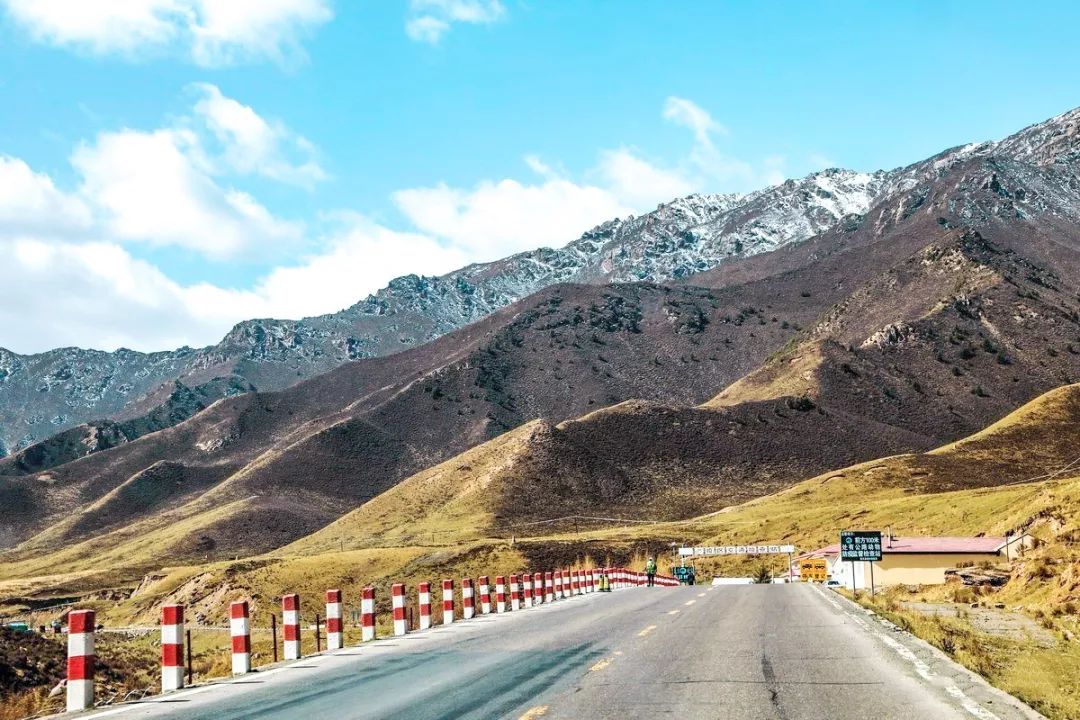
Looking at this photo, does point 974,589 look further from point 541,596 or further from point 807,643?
point 807,643

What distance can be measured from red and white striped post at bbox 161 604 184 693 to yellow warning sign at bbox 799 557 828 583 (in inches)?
2128

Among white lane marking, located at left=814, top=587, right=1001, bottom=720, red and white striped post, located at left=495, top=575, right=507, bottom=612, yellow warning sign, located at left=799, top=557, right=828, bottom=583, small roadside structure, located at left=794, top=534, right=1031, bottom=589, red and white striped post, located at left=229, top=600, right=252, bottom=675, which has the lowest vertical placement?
yellow warning sign, located at left=799, top=557, right=828, bottom=583

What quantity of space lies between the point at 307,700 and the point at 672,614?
13697 mm

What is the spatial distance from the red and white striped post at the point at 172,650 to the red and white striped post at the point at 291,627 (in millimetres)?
3282

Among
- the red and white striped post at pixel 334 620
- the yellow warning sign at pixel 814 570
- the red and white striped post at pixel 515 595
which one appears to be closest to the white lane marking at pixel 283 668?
the red and white striped post at pixel 334 620

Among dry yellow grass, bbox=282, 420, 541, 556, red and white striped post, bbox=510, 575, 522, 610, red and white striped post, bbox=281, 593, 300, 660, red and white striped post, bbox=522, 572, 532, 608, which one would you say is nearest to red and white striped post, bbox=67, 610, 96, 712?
red and white striped post, bbox=281, 593, 300, 660

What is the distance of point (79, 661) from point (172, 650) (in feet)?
6.12

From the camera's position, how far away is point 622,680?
1336 centimetres

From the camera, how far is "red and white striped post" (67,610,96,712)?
1316 cm

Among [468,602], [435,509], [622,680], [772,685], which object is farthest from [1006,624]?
[435,509]

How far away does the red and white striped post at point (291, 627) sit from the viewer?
18330 millimetres

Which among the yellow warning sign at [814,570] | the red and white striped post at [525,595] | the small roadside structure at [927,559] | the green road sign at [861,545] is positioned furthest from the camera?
the yellow warning sign at [814,570]

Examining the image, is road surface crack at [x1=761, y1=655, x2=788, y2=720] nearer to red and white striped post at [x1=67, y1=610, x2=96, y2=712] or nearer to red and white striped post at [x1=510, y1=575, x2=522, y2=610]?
red and white striped post at [x1=67, y1=610, x2=96, y2=712]

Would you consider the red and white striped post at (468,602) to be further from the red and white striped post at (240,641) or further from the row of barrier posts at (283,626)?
the red and white striped post at (240,641)
